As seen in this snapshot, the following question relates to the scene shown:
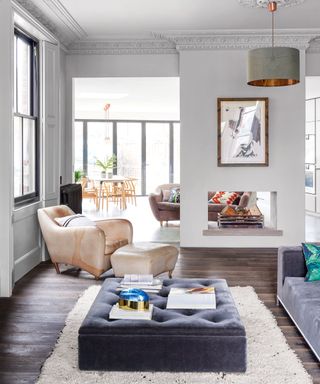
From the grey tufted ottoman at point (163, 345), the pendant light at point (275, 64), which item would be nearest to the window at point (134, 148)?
the pendant light at point (275, 64)

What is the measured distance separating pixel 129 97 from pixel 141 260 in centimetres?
784

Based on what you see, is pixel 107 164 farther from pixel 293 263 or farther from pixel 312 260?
pixel 312 260

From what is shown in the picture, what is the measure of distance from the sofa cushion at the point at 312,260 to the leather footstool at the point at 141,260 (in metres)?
1.52

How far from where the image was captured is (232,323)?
2932mm

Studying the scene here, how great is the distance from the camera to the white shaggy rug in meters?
2.85

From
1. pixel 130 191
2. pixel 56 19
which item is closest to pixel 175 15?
pixel 56 19

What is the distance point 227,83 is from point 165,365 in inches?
194

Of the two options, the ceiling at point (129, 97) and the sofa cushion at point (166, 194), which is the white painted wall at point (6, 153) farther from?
the sofa cushion at point (166, 194)

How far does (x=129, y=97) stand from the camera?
12.3 meters

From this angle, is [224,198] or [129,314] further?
[224,198]

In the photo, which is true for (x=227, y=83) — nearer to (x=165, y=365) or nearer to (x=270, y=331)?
(x=270, y=331)

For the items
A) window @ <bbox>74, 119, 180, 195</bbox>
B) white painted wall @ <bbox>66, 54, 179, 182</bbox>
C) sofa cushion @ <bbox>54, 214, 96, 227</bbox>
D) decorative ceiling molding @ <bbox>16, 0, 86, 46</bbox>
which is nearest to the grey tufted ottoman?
sofa cushion @ <bbox>54, 214, 96, 227</bbox>

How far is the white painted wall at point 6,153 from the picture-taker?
466 centimetres

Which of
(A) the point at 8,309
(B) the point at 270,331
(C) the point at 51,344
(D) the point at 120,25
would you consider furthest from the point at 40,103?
(B) the point at 270,331
